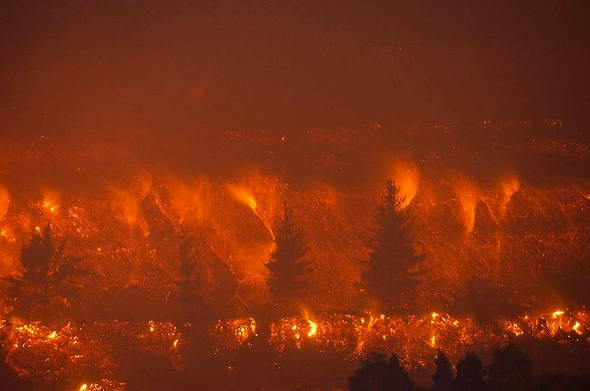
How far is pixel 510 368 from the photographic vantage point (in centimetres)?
1908

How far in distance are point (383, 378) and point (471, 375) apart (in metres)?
4.07

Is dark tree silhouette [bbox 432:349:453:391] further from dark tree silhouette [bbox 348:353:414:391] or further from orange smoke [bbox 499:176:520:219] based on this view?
orange smoke [bbox 499:176:520:219]

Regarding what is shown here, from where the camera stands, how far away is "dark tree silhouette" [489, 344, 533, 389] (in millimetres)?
18703

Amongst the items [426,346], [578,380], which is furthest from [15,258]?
[578,380]

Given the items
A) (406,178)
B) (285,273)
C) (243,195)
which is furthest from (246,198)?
(406,178)

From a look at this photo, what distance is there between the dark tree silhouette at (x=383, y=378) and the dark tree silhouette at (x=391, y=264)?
15.1 meters

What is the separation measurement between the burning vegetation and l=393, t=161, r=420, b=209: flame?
0.28 metres

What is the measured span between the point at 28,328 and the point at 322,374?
23.7 m

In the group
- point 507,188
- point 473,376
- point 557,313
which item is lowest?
point 473,376

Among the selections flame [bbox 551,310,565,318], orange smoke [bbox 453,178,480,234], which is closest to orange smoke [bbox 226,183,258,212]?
orange smoke [bbox 453,178,480,234]

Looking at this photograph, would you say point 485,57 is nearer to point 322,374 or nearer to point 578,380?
point 322,374

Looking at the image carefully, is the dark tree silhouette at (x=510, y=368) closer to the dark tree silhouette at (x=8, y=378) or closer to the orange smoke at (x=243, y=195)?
the orange smoke at (x=243, y=195)

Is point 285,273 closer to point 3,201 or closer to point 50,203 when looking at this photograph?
point 50,203

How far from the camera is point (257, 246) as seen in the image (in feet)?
136
